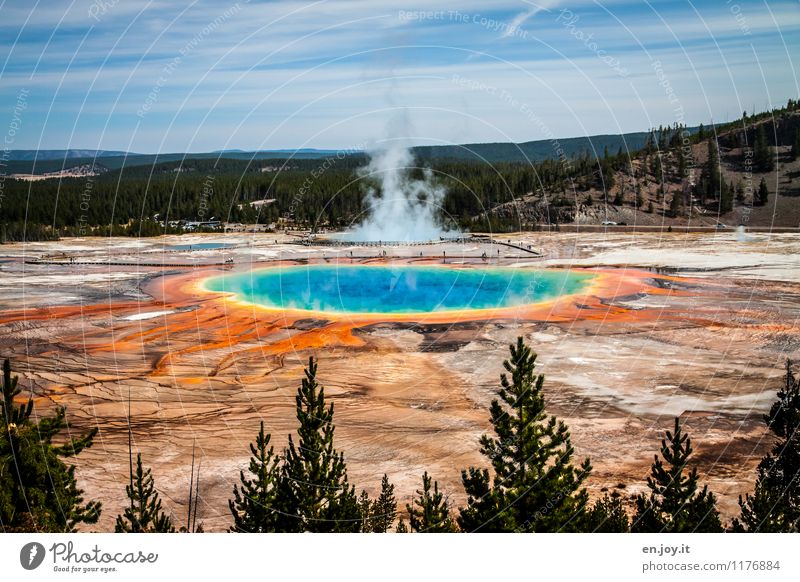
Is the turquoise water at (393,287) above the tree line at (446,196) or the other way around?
the other way around

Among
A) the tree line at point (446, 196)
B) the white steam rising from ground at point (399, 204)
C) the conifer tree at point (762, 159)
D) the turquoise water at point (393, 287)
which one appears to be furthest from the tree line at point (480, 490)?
the conifer tree at point (762, 159)

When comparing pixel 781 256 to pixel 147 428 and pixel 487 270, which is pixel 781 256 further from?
pixel 147 428

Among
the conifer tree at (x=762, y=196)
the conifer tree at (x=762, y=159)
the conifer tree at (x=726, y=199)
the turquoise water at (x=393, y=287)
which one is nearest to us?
the turquoise water at (x=393, y=287)

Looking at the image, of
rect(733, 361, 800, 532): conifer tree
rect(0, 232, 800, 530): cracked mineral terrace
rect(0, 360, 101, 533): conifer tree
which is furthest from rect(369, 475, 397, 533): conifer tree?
rect(733, 361, 800, 532): conifer tree

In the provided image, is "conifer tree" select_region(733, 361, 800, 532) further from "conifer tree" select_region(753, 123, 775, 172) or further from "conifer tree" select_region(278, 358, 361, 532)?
"conifer tree" select_region(753, 123, 775, 172)

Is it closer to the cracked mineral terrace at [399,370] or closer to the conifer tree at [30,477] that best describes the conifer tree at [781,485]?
the cracked mineral terrace at [399,370]
